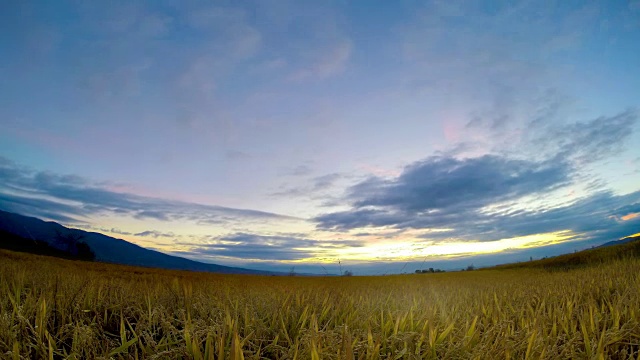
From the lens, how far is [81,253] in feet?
281

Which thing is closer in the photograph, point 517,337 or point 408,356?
point 408,356

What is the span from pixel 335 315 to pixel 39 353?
226 cm

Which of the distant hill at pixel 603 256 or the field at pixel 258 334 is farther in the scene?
the distant hill at pixel 603 256

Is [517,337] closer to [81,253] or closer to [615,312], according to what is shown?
[615,312]

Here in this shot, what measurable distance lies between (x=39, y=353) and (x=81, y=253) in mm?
101068

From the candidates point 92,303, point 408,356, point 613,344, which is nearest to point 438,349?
point 408,356

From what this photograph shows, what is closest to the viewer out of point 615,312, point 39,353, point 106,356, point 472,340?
point 106,356

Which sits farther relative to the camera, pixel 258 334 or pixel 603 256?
pixel 603 256

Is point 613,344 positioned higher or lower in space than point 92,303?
lower

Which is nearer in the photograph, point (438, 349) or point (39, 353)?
point (39, 353)

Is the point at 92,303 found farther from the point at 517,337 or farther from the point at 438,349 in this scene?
the point at 517,337

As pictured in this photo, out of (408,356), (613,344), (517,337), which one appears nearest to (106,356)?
(408,356)

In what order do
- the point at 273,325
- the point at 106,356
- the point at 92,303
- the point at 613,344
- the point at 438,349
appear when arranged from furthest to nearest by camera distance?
the point at 92,303
the point at 613,344
the point at 273,325
the point at 438,349
the point at 106,356

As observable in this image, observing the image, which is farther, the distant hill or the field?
the distant hill
